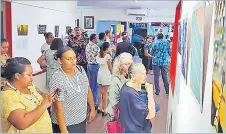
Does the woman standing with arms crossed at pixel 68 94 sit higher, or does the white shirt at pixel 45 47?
the white shirt at pixel 45 47

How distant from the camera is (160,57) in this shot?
197 inches

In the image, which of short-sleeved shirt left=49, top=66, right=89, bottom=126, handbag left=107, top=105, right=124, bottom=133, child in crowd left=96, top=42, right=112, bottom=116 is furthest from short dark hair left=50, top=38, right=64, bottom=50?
child in crowd left=96, top=42, right=112, bottom=116

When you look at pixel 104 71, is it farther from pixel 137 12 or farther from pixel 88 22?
pixel 137 12

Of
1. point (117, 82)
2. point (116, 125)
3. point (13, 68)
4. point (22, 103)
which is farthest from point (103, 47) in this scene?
point (22, 103)

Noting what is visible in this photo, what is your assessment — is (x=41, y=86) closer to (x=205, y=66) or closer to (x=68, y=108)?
(x=68, y=108)

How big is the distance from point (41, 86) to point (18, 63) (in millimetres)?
450

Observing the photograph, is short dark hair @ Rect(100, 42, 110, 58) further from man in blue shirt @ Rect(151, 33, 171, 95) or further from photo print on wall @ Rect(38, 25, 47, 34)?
man in blue shirt @ Rect(151, 33, 171, 95)

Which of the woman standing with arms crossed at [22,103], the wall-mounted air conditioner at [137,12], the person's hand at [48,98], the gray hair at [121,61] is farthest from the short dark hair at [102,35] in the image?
the wall-mounted air conditioner at [137,12]

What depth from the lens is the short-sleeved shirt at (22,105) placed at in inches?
79.0

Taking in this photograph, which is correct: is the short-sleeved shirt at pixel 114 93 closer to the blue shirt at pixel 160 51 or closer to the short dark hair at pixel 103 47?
the short dark hair at pixel 103 47

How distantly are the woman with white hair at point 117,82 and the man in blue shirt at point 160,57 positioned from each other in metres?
1.89

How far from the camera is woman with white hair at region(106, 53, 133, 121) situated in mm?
2695

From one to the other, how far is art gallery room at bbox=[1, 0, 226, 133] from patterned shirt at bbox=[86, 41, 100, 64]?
0.15m

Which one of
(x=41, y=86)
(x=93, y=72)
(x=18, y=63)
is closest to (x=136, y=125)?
(x=41, y=86)
